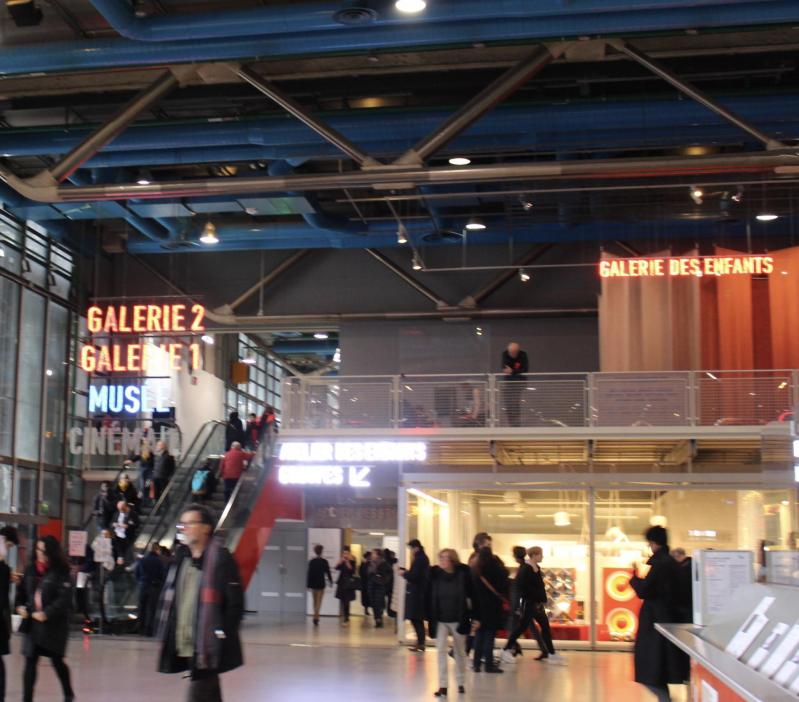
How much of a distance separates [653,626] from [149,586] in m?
12.5

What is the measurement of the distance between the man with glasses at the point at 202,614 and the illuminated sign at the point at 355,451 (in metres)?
12.5

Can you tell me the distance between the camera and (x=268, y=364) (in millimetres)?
41000

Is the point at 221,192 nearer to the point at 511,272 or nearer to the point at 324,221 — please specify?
the point at 324,221

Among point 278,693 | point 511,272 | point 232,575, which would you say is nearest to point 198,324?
point 511,272

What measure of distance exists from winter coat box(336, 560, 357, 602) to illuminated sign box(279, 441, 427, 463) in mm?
5808

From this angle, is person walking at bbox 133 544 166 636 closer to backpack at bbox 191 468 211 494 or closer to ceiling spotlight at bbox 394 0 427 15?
backpack at bbox 191 468 211 494

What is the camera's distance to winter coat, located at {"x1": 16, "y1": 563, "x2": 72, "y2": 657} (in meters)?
9.33

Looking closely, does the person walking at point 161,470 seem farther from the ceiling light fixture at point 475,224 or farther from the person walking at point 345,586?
the ceiling light fixture at point 475,224

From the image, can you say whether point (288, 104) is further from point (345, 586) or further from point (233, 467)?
point (345, 586)

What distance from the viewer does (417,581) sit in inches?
672

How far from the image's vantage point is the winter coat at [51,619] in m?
9.33

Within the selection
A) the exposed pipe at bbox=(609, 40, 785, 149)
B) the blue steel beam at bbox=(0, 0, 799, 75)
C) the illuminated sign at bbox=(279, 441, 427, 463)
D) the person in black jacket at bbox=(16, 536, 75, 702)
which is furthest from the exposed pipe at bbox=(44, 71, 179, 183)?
the person in black jacket at bbox=(16, 536, 75, 702)

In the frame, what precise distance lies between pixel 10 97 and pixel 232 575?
13.1m

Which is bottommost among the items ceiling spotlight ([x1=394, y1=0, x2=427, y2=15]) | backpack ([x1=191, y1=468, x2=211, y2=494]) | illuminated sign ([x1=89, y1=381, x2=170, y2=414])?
backpack ([x1=191, y1=468, x2=211, y2=494])
